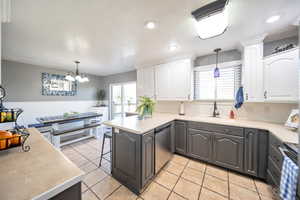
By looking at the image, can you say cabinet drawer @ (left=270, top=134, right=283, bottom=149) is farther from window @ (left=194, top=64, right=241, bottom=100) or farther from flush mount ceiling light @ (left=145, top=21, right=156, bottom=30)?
flush mount ceiling light @ (left=145, top=21, right=156, bottom=30)

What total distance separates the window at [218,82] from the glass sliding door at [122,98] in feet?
8.42

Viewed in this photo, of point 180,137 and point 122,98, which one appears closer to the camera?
point 180,137

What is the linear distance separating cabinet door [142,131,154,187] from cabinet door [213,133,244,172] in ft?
4.19

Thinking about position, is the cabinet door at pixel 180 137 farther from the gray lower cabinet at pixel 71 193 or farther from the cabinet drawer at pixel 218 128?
the gray lower cabinet at pixel 71 193

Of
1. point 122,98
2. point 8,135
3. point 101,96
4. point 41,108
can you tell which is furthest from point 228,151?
point 41,108

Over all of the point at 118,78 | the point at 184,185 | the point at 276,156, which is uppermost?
the point at 118,78

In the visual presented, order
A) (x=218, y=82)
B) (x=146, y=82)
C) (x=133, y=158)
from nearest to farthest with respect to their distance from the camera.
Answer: (x=133, y=158), (x=218, y=82), (x=146, y=82)

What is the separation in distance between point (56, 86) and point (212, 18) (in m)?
5.08

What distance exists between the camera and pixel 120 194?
1.61 m

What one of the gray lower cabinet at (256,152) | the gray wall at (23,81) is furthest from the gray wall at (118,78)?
the gray lower cabinet at (256,152)

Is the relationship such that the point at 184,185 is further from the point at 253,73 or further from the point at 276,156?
the point at 253,73

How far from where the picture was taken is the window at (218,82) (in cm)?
252

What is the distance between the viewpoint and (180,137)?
2568mm

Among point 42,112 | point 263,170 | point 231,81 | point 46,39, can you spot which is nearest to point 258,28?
point 231,81
